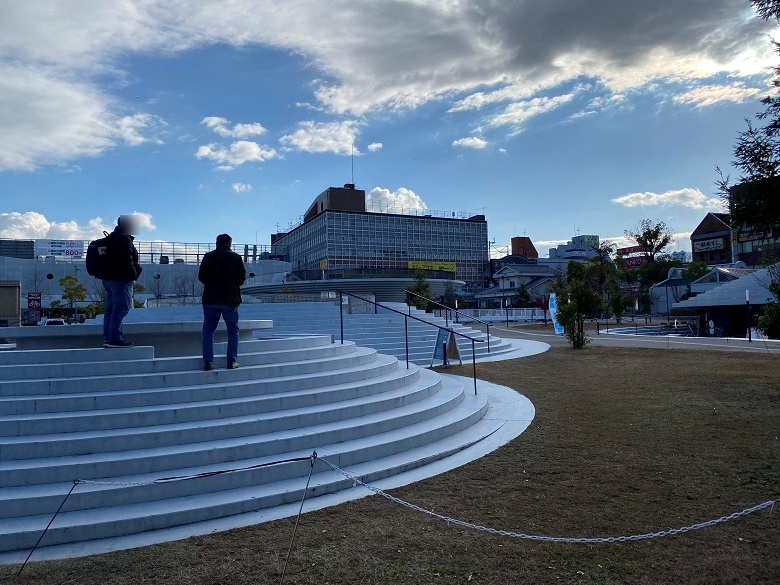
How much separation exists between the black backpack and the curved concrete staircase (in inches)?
41.6

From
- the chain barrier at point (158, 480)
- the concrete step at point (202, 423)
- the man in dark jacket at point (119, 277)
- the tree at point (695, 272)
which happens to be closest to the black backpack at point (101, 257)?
the man in dark jacket at point (119, 277)

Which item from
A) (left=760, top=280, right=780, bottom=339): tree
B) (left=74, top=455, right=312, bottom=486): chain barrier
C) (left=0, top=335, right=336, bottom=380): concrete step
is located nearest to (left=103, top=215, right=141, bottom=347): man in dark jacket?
(left=0, top=335, right=336, bottom=380): concrete step

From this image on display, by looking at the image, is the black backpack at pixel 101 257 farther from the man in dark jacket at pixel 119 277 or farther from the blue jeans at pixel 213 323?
the blue jeans at pixel 213 323

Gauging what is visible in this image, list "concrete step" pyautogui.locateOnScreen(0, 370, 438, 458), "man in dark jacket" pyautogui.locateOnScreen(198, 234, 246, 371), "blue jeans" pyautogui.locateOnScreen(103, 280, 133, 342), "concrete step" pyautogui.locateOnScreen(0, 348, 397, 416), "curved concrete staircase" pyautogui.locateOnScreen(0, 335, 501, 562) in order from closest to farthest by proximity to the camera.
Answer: "curved concrete staircase" pyautogui.locateOnScreen(0, 335, 501, 562) < "concrete step" pyautogui.locateOnScreen(0, 370, 438, 458) < "concrete step" pyautogui.locateOnScreen(0, 348, 397, 416) < "man in dark jacket" pyautogui.locateOnScreen(198, 234, 246, 371) < "blue jeans" pyautogui.locateOnScreen(103, 280, 133, 342)

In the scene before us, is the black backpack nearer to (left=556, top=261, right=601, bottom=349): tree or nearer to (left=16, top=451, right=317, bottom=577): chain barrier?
(left=16, top=451, right=317, bottom=577): chain barrier

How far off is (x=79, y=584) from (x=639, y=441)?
21.0 ft

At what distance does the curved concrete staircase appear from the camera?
15.9ft

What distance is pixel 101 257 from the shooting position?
7.20 metres

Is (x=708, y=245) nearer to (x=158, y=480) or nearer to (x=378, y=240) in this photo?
(x=378, y=240)

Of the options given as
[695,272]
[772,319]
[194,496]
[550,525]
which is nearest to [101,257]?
[194,496]

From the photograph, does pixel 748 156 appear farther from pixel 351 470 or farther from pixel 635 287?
pixel 635 287

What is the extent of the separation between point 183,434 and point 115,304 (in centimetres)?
253

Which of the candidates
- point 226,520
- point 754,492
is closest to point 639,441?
point 754,492

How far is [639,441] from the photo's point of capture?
729cm
